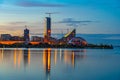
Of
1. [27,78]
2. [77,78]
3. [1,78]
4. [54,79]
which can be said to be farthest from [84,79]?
[1,78]

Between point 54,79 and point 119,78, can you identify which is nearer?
point 54,79

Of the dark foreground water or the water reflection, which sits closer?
the dark foreground water

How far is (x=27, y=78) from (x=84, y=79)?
3.66 m

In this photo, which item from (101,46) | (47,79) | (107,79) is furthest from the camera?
(101,46)

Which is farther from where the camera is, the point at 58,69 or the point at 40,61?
the point at 40,61

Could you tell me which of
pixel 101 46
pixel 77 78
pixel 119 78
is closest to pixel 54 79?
pixel 77 78

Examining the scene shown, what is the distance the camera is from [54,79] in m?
19.2

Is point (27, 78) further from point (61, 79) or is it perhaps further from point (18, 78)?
point (61, 79)

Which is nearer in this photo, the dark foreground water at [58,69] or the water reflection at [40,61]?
the dark foreground water at [58,69]

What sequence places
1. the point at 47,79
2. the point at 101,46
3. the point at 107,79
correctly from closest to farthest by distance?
the point at 47,79 → the point at 107,79 → the point at 101,46

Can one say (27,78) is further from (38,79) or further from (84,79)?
(84,79)

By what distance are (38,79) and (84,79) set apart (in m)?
2.97

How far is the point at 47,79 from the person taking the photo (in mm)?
19125

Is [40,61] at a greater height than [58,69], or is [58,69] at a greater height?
[58,69]
